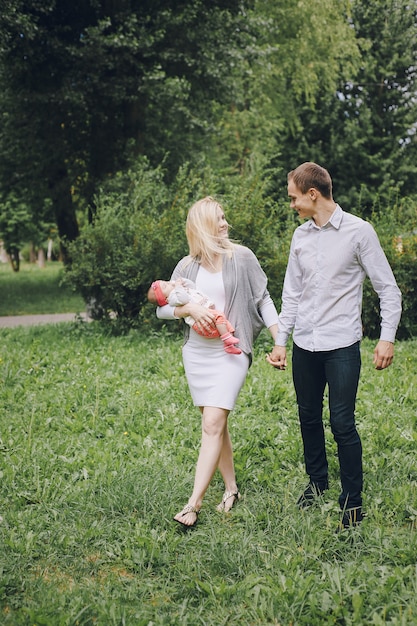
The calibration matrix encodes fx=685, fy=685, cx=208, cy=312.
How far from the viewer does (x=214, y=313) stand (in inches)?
165

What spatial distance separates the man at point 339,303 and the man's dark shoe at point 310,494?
0.88 ft

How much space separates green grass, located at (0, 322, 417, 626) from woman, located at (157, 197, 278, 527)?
1.45ft

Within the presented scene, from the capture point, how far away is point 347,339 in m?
3.97

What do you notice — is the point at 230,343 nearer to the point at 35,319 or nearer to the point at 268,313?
the point at 268,313

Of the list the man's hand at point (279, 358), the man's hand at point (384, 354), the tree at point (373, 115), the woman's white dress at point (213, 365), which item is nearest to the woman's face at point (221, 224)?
the woman's white dress at point (213, 365)

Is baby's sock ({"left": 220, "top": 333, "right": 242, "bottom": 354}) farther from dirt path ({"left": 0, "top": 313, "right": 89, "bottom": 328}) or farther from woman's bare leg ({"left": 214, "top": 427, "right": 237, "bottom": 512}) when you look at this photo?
dirt path ({"left": 0, "top": 313, "right": 89, "bottom": 328})

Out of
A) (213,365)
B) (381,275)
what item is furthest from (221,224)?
(381,275)

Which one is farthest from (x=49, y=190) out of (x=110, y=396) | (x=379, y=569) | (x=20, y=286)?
(x=379, y=569)

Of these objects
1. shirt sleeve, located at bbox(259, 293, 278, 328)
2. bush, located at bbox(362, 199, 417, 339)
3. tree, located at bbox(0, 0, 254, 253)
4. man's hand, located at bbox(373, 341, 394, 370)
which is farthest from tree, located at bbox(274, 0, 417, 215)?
man's hand, located at bbox(373, 341, 394, 370)

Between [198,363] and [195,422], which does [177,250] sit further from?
[198,363]

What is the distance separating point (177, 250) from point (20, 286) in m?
18.1

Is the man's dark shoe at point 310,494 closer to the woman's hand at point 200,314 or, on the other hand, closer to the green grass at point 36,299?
the woman's hand at point 200,314

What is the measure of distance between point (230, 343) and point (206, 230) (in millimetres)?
739

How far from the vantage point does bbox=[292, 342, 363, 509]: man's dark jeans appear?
13.0 feet
